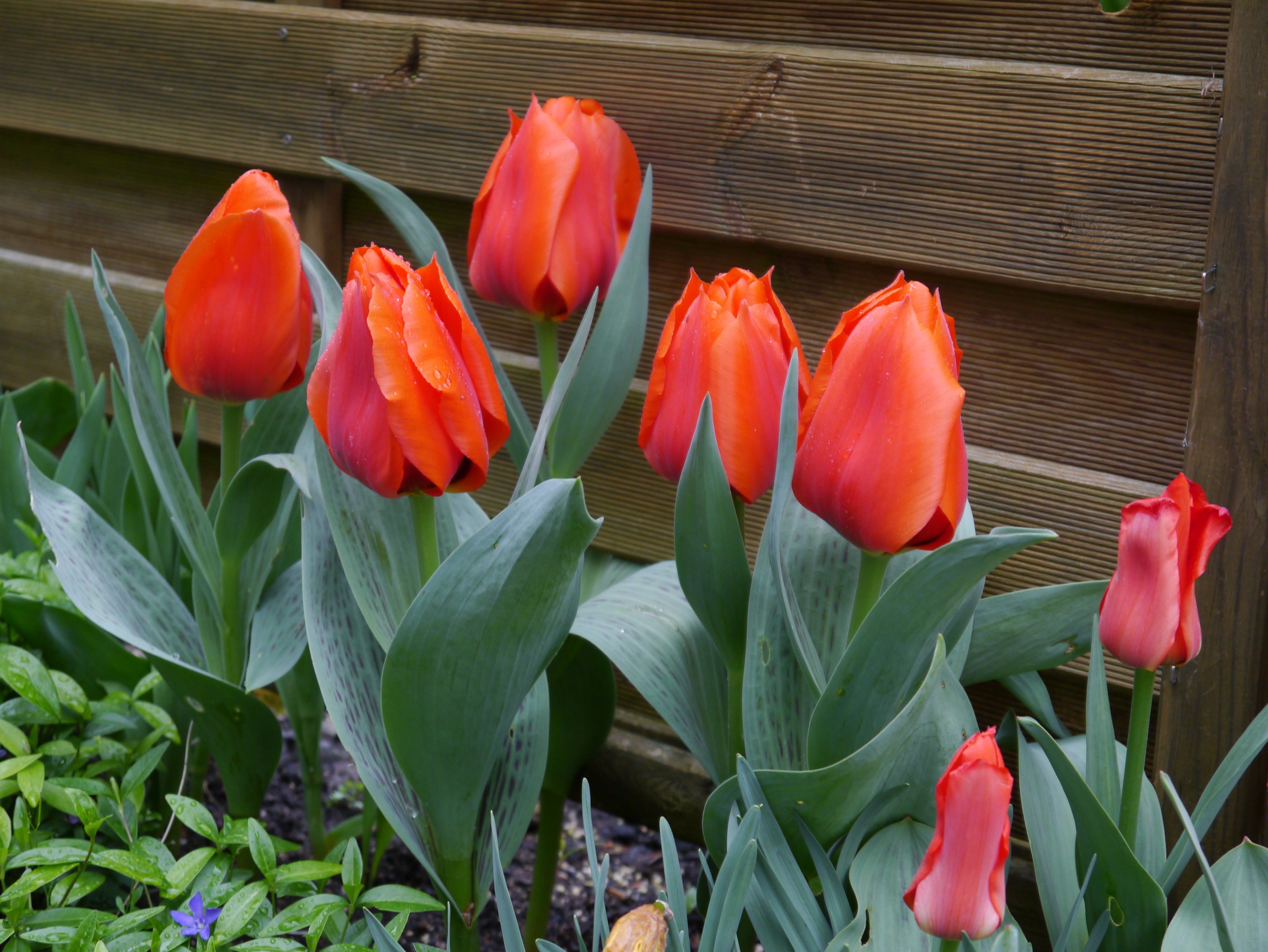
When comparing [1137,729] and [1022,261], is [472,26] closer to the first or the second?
[1022,261]

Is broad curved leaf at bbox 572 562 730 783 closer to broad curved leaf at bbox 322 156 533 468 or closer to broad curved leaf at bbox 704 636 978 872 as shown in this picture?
broad curved leaf at bbox 704 636 978 872

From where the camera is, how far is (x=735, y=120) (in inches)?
40.8

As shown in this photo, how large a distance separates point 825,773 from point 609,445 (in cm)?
61

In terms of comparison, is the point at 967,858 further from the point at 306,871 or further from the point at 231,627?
the point at 231,627

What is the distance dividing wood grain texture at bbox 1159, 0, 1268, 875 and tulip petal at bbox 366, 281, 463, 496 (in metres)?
0.62

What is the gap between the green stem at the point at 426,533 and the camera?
0.75m

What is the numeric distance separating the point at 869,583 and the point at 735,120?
544 millimetres

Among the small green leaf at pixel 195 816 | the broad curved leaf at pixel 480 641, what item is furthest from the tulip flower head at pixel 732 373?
the small green leaf at pixel 195 816

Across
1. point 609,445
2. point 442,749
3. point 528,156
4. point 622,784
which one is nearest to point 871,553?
point 442,749

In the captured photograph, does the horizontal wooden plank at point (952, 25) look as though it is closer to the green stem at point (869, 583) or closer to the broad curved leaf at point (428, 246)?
the broad curved leaf at point (428, 246)

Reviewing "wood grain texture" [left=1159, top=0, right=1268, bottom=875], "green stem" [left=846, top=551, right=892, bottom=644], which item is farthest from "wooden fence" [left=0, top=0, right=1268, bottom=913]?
"green stem" [left=846, top=551, right=892, bottom=644]

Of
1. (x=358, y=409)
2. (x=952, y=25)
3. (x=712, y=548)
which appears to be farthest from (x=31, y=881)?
(x=952, y=25)

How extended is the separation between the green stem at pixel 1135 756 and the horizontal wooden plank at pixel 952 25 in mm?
521

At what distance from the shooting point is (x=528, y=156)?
2.91 ft
